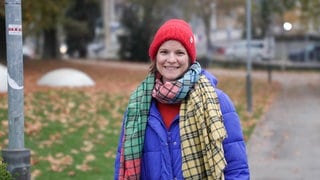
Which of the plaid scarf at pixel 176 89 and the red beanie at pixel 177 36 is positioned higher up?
the red beanie at pixel 177 36

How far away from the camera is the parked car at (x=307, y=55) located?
52406 mm

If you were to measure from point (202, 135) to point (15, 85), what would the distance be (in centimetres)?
203

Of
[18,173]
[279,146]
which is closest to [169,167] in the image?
[18,173]

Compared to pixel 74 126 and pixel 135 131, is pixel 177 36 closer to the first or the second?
pixel 135 131

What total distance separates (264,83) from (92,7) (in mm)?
28898

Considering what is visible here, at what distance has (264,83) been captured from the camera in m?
26.8

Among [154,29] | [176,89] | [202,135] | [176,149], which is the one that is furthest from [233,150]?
[154,29]

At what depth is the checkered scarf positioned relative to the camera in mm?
3197

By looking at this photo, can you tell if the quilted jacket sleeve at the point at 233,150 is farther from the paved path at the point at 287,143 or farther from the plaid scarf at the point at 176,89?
the paved path at the point at 287,143

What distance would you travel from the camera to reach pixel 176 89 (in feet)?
10.6

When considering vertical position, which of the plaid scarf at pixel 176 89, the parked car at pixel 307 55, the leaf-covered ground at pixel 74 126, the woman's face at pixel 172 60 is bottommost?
the leaf-covered ground at pixel 74 126

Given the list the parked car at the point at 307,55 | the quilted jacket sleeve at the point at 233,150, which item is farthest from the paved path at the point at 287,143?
the parked car at the point at 307,55

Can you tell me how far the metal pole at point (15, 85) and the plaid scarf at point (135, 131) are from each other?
1.66 metres

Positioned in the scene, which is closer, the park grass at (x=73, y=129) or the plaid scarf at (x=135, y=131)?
the plaid scarf at (x=135, y=131)
